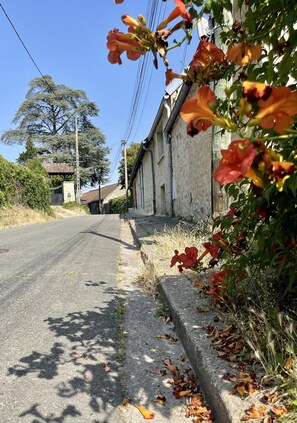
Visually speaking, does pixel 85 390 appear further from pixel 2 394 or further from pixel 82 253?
pixel 82 253

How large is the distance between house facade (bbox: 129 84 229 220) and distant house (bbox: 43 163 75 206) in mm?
19879

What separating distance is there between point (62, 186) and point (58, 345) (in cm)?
3590

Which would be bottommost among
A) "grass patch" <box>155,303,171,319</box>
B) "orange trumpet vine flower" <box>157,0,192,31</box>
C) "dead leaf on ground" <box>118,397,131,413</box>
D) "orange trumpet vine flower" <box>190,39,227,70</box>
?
"dead leaf on ground" <box>118,397,131,413</box>

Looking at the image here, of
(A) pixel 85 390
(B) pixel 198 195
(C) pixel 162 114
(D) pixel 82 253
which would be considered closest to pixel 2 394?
(A) pixel 85 390

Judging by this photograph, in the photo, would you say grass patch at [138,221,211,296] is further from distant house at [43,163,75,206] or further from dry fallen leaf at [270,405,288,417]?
distant house at [43,163,75,206]

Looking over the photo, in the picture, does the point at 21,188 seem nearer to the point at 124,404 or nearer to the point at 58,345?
the point at 58,345

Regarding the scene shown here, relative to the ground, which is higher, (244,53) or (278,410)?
(244,53)

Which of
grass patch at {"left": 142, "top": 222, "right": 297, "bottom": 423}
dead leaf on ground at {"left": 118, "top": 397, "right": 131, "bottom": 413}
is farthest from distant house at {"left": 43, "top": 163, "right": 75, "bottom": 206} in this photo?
dead leaf on ground at {"left": 118, "top": 397, "right": 131, "bottom": 413}

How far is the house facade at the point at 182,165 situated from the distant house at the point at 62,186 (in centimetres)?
1988

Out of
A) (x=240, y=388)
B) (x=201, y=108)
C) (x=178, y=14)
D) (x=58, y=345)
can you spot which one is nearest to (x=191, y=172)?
(x=58, y=345)

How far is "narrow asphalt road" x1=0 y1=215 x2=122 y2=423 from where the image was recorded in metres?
2.02

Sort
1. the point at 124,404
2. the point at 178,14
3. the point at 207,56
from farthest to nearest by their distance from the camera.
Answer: the point at 124,404 → the point at 207,56 → the point at 178,14

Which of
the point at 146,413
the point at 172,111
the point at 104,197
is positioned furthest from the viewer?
the point at 104,197

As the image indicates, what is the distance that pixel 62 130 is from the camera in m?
44.1
